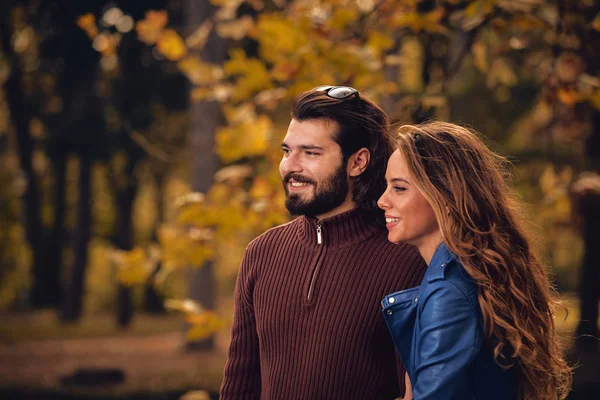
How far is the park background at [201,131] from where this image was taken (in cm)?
464

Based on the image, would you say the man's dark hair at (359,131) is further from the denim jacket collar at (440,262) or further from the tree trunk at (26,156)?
the tree trunk at (26,156)

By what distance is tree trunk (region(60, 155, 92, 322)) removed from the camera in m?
18.5

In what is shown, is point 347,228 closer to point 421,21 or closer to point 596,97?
point 421,21

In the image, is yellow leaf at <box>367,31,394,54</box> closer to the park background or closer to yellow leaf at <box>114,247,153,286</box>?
the park background

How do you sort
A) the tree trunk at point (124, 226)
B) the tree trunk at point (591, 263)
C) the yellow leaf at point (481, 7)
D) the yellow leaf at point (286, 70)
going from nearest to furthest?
1. the yellow leaf at point (481, 7)
2. the yellow leaf at point (286, 70)
3. the tree trunk at point (591, 263)
4. the tree trunk at point (124, 226)

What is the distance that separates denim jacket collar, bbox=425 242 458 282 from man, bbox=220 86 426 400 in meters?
0.36

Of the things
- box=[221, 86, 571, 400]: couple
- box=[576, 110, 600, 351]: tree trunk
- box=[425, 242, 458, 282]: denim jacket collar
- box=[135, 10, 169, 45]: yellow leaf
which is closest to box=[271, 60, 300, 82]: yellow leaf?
box=[135, 10, 169, 45]: yellow leaf

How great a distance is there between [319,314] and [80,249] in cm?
1685

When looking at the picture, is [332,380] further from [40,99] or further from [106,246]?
[106,246]

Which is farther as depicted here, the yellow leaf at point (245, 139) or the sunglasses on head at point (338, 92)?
the yellow leaf at point (245, 139)

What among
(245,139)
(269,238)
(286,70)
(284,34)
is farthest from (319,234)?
(245,139)

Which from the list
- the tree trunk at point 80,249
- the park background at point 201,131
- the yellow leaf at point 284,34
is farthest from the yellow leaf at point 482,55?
the tree trunk at point 80,249

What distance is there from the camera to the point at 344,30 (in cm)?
480

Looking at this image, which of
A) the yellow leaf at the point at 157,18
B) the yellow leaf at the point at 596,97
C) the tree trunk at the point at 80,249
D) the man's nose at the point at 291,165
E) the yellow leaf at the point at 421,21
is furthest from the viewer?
the tree trunk at the point at 80,249
